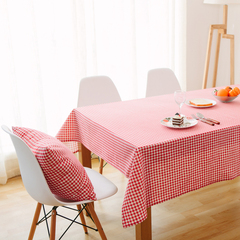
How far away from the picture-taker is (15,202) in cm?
253

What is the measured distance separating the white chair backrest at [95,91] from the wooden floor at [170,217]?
29.0 inches

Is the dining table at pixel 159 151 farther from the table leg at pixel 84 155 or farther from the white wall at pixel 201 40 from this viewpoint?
the white wall at pixel 201 40

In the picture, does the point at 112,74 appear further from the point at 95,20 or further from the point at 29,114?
the point at 29,114

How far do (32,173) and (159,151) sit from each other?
1.90 feet

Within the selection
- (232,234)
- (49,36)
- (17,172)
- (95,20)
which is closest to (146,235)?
(232,234)

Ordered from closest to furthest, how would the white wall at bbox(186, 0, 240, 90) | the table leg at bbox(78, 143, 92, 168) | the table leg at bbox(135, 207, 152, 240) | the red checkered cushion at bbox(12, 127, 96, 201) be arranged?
the red checkered cushion at bbox(12, 127, 96, 201) < the table leg at bbox(135, 207, 152, 240) < the table leg at bbox(78, 143, 92, 168) < the white wall at bbox(186, 0, 240, 90)

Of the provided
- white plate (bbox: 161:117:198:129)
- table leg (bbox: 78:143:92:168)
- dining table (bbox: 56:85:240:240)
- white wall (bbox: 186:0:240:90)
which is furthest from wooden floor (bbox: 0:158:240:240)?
white wall (bbox: 186:0:240:90)

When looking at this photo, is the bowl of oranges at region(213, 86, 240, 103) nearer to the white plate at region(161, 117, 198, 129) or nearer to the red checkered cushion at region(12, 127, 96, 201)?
the white plate at region(161, 117, 198, 129)

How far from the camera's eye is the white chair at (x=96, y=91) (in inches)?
104

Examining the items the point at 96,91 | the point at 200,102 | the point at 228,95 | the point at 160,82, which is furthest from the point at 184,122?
the point at 160,82

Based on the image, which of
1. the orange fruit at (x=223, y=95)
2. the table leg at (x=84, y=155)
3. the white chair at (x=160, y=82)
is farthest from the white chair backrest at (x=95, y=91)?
the orange fruit at (x=223, y=95)

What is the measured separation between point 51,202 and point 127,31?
7.34 feet

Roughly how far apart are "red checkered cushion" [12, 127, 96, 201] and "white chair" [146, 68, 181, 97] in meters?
1.57

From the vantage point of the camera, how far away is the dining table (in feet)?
4.83
